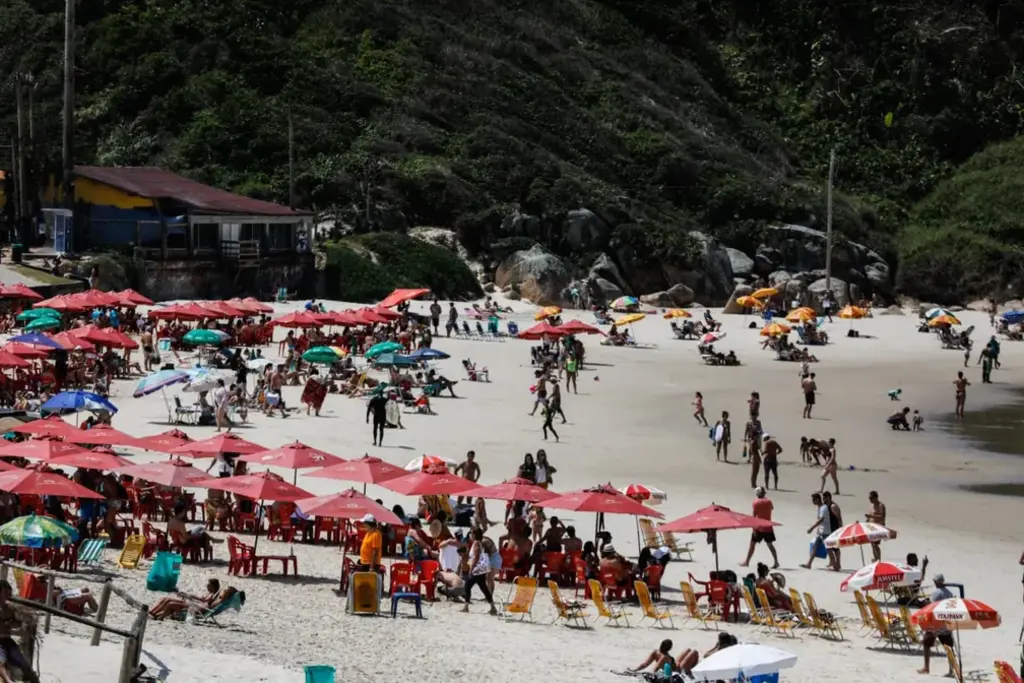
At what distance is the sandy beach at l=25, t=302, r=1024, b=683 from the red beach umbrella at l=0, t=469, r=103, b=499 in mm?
922

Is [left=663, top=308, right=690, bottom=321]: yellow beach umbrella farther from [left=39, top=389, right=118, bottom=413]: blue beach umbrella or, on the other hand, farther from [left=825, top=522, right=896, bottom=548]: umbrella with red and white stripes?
[left=825, top=522, right=896, bottom=548]: umbrella with red and white stripes

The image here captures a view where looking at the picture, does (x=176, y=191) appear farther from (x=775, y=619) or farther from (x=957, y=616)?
(x=957, y=616)

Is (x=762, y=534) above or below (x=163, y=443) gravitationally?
below

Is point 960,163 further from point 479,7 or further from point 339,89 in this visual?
point 339,89

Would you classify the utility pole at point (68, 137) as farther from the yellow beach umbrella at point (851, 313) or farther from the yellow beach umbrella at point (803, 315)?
the yellow beach umbrella at point (851, 313)

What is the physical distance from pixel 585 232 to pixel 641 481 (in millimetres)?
37627

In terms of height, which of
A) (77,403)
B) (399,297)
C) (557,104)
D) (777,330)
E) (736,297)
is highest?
(557,104)

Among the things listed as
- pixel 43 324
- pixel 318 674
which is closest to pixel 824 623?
pixel 318 674

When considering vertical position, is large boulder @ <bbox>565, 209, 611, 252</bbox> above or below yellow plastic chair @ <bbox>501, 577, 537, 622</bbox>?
above

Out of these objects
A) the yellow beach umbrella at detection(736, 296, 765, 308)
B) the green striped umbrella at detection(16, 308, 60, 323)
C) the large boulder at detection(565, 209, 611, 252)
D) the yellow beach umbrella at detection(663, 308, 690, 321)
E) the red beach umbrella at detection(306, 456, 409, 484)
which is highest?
the large boulder at detection(565, 209, 611, 252)

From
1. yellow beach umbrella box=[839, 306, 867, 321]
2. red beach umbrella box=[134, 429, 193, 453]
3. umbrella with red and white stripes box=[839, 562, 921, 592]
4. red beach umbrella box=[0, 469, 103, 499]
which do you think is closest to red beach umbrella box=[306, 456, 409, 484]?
red beach umbrella box=[134, 429, 193, 453]

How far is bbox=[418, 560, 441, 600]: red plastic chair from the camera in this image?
18234mm

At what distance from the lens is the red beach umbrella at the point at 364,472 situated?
20312mm

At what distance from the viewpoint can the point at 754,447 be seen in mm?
27141
